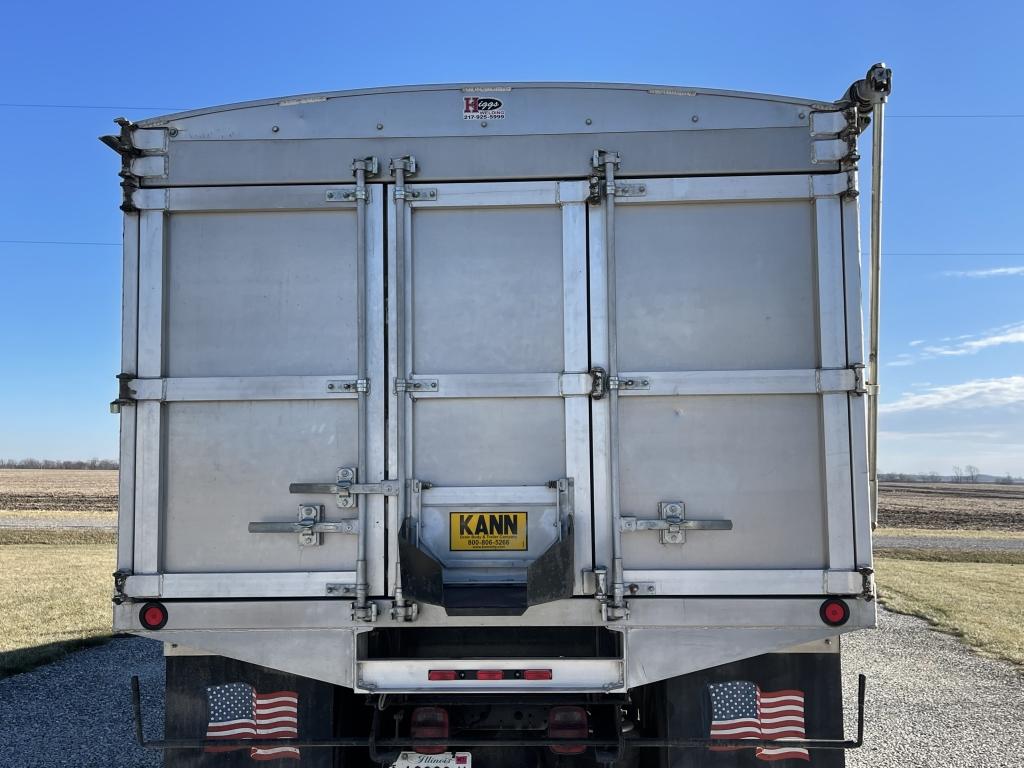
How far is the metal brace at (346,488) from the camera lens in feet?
10.1

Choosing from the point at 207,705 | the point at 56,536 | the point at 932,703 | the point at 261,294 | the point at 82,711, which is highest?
the point at 261,294

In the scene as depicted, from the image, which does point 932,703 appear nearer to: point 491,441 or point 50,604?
point 491,441

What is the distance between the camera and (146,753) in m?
5.34

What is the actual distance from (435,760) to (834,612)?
5.88ft

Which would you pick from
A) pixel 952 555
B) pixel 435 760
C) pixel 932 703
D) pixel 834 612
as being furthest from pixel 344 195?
pixel 952 555

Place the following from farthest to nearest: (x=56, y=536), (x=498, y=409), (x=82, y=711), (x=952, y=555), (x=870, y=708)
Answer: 1. (x=56, y=536)
2. (x=952, y=555)
3. (x=870, y=708)
4. (x=82, y=711)
5. (x=498, y=409)

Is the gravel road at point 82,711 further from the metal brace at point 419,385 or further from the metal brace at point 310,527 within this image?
the metal brace at point 419,385

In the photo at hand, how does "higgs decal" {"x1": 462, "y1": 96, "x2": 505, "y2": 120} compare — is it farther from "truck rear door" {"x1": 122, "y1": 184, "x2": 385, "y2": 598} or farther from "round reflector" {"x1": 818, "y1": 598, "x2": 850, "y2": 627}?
"round reflector" {"x1": 818, "y1": 598, "x2": 850, "y2": 627}

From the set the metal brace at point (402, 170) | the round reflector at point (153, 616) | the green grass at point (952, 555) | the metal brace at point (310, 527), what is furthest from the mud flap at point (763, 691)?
the green grass at point (952, 555)

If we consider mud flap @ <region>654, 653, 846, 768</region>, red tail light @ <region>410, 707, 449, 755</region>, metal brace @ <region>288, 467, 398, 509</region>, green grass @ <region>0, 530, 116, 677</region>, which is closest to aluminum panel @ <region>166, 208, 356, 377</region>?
metal brace @ <region>288, 467, 398, 509</region>

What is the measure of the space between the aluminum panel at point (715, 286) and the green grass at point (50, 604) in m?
7.68

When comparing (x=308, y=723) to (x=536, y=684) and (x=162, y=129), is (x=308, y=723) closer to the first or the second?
(x=536, y=684)

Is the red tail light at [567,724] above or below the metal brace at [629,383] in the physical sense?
below

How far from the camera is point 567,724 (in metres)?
3.30
